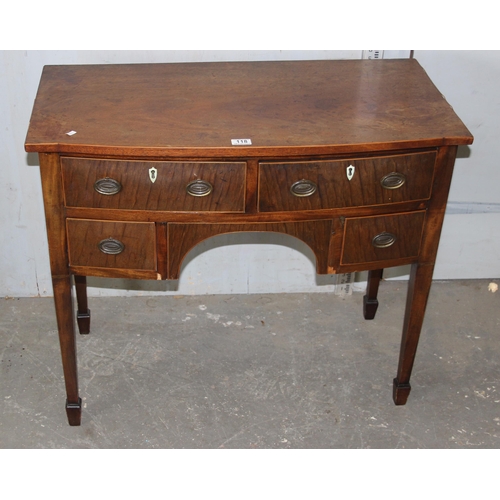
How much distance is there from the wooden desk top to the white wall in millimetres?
212

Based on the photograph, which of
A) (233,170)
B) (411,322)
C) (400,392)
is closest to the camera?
(233,170)

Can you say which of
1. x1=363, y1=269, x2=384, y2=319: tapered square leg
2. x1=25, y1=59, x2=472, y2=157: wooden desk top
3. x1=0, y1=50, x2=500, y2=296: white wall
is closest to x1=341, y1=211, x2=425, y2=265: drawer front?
x1=25, y1=59, x2=472, y2=157: wooden desk top

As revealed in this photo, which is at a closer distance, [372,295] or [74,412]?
[74,412]

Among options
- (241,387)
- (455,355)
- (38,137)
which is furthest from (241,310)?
(38,137)

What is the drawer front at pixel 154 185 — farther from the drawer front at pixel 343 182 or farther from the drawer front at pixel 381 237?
the drawer front at pixel 381 237

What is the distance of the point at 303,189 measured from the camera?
7.92 feet

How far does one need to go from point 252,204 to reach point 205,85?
518 mm

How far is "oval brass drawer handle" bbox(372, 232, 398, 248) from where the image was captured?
2.54m

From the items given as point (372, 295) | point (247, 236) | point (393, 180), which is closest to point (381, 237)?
point (393, 180)

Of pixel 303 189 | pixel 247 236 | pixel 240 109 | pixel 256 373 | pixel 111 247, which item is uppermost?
pixel 240 109

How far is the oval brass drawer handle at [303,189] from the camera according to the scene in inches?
94.5

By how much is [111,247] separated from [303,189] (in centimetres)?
61

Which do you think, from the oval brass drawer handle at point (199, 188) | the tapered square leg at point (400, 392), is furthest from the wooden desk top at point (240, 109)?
the tapered square leg at point (400, 392)

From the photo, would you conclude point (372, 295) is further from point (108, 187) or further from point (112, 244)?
point (108, 187)
